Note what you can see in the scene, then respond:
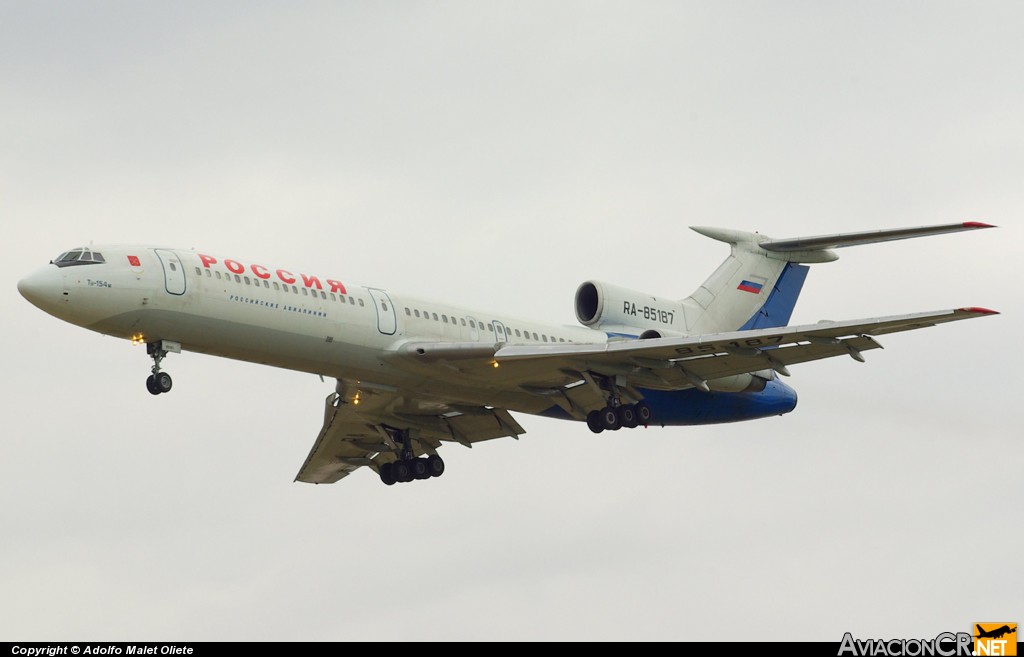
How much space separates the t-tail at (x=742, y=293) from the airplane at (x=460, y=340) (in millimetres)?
38

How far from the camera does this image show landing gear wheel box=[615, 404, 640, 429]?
32.9 meters

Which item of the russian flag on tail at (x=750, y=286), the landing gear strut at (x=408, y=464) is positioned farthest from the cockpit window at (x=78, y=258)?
the russian flag on tail at (x=750, y=286)

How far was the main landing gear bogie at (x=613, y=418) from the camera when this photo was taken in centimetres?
3288

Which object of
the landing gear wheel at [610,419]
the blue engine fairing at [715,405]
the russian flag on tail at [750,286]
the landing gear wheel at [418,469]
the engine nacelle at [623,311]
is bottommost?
the landing gear wheel at [610,419]

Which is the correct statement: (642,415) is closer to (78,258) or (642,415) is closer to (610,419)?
(610,419)

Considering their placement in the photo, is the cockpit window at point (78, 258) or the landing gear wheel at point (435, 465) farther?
the landing gear wheel at point (435, 465)

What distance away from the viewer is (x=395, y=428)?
35.8 metres

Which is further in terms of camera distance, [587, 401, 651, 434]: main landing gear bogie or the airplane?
[587, 401, 651, 434]: main landing gear bogie

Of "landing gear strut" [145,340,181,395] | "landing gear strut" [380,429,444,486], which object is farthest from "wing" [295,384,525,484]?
"landing gear strut" [145,340,181,395]

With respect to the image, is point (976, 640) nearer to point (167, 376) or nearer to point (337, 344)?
point (337, 344)

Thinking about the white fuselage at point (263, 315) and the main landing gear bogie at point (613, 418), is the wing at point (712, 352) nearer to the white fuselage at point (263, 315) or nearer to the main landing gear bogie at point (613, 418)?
the main landing gear bogie at point (613, 418)

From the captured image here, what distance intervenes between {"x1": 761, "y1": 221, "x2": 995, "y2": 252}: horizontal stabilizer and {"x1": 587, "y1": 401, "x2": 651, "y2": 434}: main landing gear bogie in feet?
19.7

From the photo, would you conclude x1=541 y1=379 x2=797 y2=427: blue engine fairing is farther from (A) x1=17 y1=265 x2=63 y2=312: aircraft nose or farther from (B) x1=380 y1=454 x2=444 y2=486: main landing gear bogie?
(A) x1=17 y1=265 x2=63 y2=312: aircraft nose

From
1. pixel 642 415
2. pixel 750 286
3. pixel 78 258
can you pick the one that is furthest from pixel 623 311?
pixel 78 258
